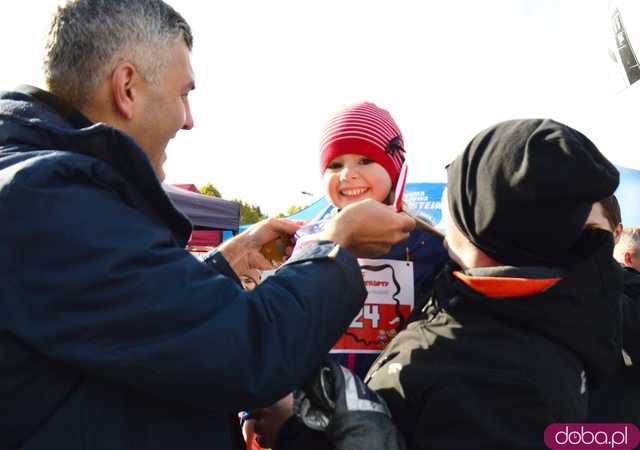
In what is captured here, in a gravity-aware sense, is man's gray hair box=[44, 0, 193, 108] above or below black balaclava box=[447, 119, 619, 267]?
above

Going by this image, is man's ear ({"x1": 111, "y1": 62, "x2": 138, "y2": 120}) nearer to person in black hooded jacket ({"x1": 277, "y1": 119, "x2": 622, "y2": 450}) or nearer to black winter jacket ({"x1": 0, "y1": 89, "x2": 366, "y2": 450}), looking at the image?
black winter jacket ({"x1": 0, "y1": 89, "x2": 366, "y2": 450})

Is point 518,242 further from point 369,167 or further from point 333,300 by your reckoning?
point 369,167

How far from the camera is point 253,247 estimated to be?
1.87 metres

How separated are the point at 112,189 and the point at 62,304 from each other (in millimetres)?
256

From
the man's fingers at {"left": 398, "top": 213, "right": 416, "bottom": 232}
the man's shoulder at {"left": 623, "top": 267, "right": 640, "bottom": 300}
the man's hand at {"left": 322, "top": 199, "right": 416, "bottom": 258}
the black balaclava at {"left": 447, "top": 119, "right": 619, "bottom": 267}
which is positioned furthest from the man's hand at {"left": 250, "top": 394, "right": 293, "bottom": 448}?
the man's shoulder at {"left": 623, "top": 267, "right": 640, "bottom": 300}

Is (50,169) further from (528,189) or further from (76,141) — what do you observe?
(528,189)

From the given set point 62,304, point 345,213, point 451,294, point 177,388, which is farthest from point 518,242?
point 62,304

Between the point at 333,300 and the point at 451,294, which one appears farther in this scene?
the point at 451,294

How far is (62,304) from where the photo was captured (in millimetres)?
902

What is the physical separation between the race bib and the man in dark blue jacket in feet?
1.75

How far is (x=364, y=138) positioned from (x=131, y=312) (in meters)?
1.39

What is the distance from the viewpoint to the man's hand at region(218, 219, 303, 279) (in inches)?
73.5

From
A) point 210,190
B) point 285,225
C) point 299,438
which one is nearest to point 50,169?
point 299,438

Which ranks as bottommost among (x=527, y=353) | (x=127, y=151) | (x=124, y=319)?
(x=527, y=353)
